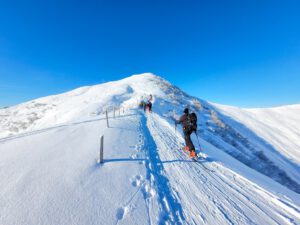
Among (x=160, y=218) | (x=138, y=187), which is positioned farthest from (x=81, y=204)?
(x=160, y=218)

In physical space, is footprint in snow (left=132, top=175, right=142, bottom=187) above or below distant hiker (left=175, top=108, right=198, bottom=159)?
below

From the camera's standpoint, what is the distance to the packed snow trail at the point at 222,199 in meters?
3.27

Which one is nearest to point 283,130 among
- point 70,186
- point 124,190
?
point 124,190

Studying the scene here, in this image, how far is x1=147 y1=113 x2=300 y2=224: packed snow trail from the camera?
3.27m

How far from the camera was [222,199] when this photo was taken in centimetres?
390

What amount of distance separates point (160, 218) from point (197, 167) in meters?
3.23

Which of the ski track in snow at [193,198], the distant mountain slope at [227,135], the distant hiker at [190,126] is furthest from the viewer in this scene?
the distant mountain slope at [227,135]

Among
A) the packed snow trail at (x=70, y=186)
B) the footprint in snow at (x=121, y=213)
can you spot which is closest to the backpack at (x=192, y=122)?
the packed snow trail at (x=70, y=186)

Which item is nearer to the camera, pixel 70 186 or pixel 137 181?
pixel 70 186

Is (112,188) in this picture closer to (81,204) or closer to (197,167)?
(81,204)

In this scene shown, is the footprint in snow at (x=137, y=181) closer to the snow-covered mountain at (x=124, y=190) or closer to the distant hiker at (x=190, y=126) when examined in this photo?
the snow-covered mountain at (x=124, y=190)

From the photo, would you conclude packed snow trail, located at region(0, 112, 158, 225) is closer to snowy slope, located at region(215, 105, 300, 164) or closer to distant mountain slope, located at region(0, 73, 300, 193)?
distant mountain slope, located at region(0, 73, 300, 193)

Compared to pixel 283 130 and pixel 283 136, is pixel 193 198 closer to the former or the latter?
pixel 283 136

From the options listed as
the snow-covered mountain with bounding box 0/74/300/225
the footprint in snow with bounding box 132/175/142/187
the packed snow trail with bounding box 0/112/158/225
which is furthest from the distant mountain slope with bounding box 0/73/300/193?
the footprint in snow with bounding box 132/175/142/187
